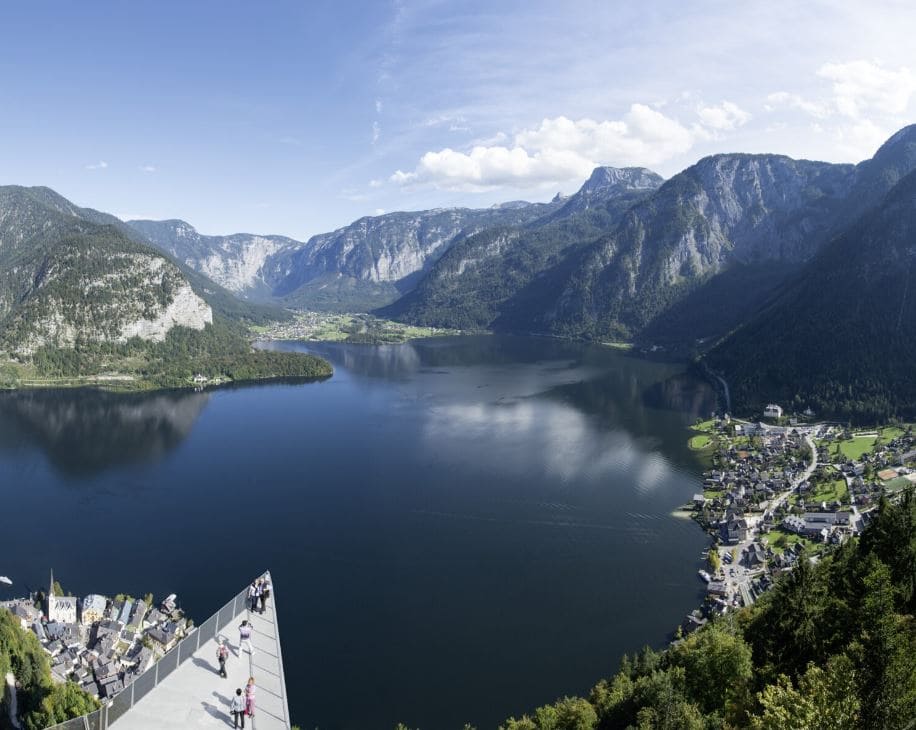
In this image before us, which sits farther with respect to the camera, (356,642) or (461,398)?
(461,398)

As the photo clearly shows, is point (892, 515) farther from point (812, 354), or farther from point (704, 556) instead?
point (812, 354)

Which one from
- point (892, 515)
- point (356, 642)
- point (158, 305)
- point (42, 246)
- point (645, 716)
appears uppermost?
point (42, 246)

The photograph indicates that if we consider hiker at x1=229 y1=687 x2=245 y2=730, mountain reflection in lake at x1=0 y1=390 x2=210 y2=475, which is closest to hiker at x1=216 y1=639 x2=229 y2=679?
hiker at x1=229 y1=687 x2=245 y2=730

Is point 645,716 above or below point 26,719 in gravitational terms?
above

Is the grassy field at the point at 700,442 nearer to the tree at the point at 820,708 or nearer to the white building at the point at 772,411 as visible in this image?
the white building at the point at 772,411

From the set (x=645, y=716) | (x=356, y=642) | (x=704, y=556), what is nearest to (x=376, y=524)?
(x=356, y=642)

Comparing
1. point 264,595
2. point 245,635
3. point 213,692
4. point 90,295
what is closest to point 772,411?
point 264,595
